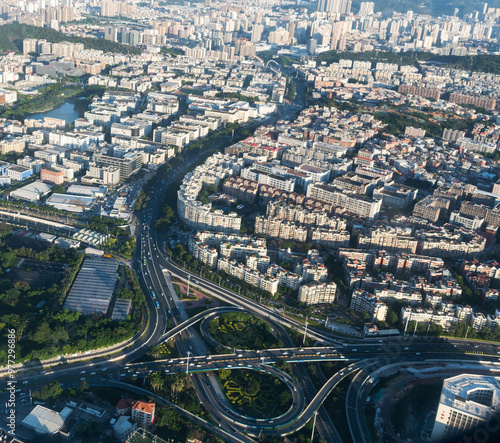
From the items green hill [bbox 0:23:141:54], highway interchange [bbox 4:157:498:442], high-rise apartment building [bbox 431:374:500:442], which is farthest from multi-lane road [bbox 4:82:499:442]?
green hill [bbox 0:23:141:54]

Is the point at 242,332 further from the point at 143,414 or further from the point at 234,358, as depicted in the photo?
the point at 143,414

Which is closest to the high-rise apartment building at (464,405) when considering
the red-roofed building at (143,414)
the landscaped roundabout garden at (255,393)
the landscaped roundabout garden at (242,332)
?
the landscaped roundabout garden at (255,393)

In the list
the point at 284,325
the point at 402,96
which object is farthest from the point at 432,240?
the point at 402,96

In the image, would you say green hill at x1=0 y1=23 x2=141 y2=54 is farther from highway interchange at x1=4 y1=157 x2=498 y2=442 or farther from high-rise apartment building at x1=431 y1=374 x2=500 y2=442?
high-rise apartment building at x1=431 y1=374 x2=500 y2=442

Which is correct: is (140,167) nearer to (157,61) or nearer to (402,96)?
(402,96)

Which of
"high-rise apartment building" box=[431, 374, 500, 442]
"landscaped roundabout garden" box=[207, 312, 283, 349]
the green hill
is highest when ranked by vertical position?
the green hill

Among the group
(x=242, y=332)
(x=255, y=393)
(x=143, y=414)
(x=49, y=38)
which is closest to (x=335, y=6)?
(x=49, y=38)

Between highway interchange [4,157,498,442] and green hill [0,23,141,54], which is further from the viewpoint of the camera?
green hill [0,23,141,54]
